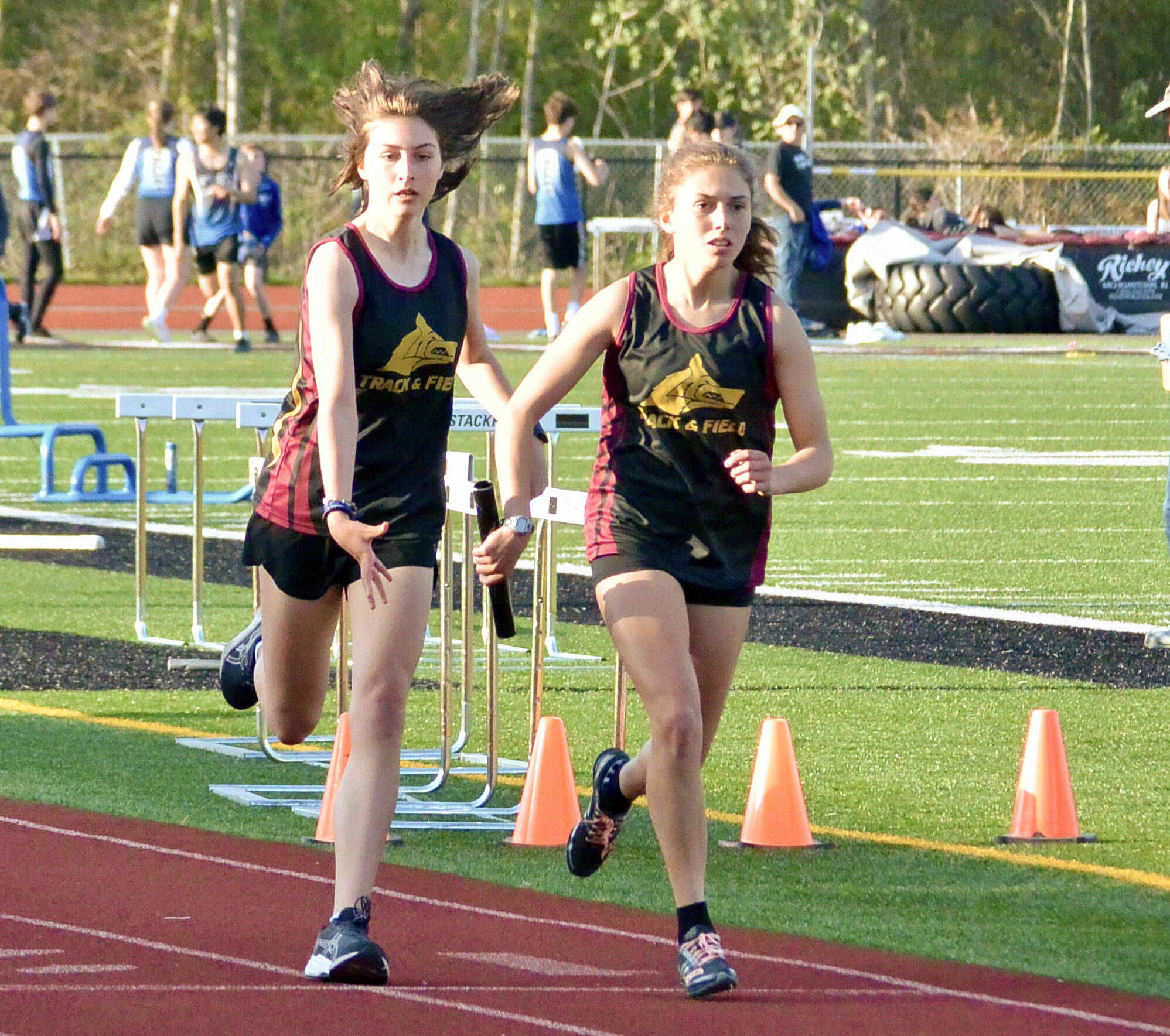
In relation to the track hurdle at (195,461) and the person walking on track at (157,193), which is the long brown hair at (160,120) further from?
the track hurdle at (195,461)

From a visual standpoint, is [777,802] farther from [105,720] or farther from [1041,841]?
[105,720]

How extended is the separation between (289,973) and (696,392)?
60.7 inches

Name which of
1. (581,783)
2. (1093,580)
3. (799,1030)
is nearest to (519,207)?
(1093,580)

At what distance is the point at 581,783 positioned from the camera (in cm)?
779

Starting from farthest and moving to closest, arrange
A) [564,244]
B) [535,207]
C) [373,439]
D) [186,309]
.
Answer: [535,207] → [186,309] → [564,244] → [373,439]

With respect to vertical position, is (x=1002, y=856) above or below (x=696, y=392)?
below

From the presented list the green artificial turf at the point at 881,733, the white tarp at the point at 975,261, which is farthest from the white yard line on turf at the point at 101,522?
the white tarp at the point at 975,261

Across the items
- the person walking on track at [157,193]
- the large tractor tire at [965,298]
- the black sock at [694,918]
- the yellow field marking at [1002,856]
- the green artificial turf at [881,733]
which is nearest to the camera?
the black sock at [694,918]

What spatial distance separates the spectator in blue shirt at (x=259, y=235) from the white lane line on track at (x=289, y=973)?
2214 centimetres

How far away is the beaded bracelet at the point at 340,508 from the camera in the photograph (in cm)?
540

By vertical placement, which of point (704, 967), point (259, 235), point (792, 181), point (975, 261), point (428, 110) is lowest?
point (704, 967)

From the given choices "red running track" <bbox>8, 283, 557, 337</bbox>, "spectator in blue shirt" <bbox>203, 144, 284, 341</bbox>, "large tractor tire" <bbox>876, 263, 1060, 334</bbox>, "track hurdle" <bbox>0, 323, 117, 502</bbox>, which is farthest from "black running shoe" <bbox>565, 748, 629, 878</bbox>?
"red running track" <bbox>8, 283, 557, 337</bbox>

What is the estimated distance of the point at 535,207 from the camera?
4175 centimetres

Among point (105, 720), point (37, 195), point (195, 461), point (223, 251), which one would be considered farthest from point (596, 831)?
point (37, 195)
